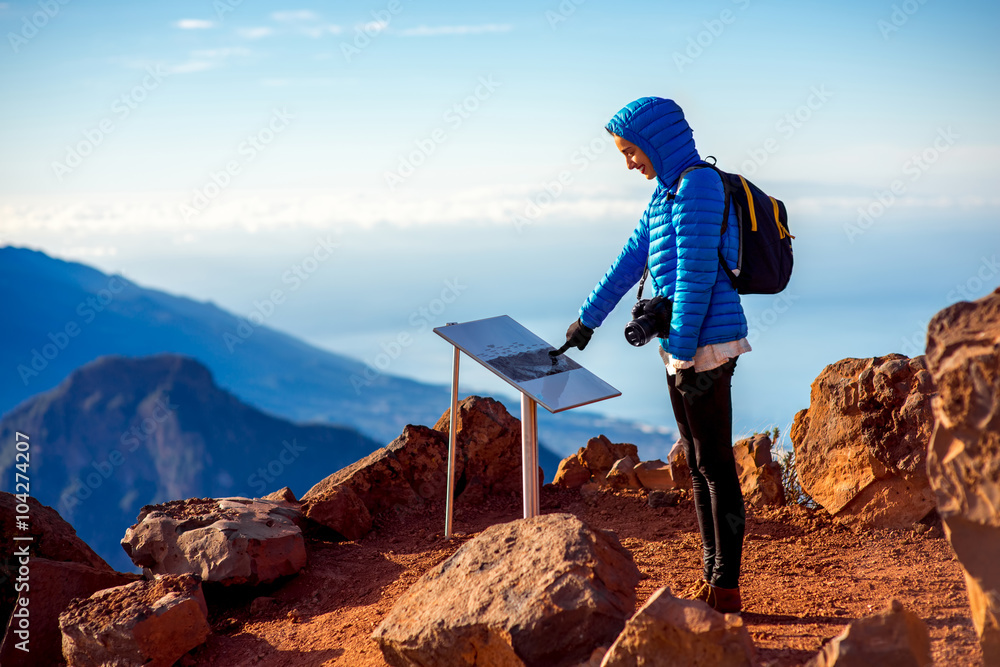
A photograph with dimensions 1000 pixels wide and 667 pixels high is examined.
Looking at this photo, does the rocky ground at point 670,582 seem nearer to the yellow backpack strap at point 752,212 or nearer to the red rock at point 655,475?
the red rock at point 655,475

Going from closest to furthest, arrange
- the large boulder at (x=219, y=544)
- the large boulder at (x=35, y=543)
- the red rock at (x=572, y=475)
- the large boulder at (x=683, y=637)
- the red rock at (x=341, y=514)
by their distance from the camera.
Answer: the large boulder at (x=683, y=637), the large boulder at (x=35, y=543), the large boulder at (x=219, y=544), the red rock at (x=341, y=514), the red rock at (x=572, y=475)

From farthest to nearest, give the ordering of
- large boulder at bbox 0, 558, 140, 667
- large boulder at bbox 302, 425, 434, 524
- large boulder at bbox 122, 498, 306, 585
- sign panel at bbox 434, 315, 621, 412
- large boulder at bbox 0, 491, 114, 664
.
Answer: large boulder at bbox 302, 425, 434, 524 → large boulder at bbox 122, 498, 306, 585 → large boulder at bbox 0, 491, 114, 664 → large boulder at bbox 0, 558, 140, 667 → sign panel at bbox 434, 315, 621, 412

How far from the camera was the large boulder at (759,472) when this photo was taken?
6125 millimetres

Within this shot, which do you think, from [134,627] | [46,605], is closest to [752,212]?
[134,627]

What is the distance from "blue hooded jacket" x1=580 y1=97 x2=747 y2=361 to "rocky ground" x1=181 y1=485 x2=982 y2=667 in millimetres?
1447

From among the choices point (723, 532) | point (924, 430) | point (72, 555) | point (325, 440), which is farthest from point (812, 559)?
point (325, 440)

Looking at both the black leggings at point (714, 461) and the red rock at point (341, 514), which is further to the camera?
the red rock at point (341, 514)

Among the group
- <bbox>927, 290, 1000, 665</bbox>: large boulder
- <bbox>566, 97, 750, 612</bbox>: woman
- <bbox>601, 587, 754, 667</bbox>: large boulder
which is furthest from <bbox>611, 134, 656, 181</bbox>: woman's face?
<bbox>601, 587, 754, 667</bbox>: large boulder

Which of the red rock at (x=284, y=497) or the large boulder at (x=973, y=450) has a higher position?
the red rock at (x=284, y=497)

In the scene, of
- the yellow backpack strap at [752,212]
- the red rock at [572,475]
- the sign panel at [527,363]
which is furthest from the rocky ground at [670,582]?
the yellow backpack strap at [752,212]

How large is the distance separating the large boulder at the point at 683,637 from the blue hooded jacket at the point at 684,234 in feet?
3.62

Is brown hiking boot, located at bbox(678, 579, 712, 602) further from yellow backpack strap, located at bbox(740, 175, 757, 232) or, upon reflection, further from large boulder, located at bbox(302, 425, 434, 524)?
large boulder, located at bbox(302, 425, 434, 524)

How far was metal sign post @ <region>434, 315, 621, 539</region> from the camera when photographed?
449 cm

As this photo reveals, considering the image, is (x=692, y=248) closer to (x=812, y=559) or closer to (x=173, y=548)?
(x=812, y=559)
